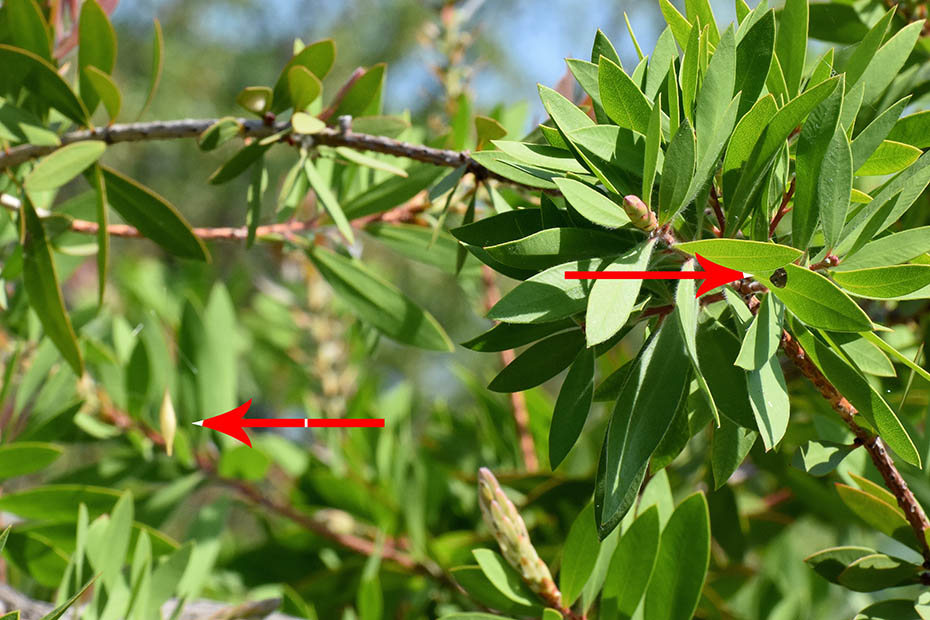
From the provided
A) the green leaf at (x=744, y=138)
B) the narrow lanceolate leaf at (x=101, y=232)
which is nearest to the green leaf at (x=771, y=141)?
the green leaf at (x=744, y=138)

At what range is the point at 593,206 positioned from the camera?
0.32m

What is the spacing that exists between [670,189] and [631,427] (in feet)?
0.31

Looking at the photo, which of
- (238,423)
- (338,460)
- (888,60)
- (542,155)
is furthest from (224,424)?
(888,60)

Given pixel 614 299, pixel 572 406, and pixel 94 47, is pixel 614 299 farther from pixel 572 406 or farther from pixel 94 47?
pixel 94 47

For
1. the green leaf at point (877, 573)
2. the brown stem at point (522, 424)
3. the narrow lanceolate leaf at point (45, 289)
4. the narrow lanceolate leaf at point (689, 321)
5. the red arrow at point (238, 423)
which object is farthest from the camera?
the brown stem at point (522, 424)

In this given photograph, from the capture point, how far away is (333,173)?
24.1 inches

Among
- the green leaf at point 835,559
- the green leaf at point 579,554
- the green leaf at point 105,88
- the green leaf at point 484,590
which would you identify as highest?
the green leaf at point 105,88

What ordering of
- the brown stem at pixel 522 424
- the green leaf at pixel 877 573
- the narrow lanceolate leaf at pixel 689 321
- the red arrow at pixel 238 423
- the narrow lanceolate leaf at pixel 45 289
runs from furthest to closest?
the brown stem at pixel 522 424
the red arrow at pixel 238 423
the narrow lanceolate leaf at pixel 45 289
the green leaf at pixel 877 573
the narrow lanceolate leaf at pixel 689 321

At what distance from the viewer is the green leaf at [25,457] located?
57 centimetres

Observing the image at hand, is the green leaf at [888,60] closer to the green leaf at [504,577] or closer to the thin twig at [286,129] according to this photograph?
the thin twig at [286,129]

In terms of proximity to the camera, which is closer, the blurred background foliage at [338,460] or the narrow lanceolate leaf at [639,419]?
the narrow lanceolate leaf at [639,419]

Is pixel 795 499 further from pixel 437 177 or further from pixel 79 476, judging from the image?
pixel 79 476

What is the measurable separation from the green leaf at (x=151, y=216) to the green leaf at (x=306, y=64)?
0.30 ft

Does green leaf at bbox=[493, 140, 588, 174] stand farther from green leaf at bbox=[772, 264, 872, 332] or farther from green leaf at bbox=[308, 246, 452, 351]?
green leaf at bbox=[308, 246, 452, 351]
